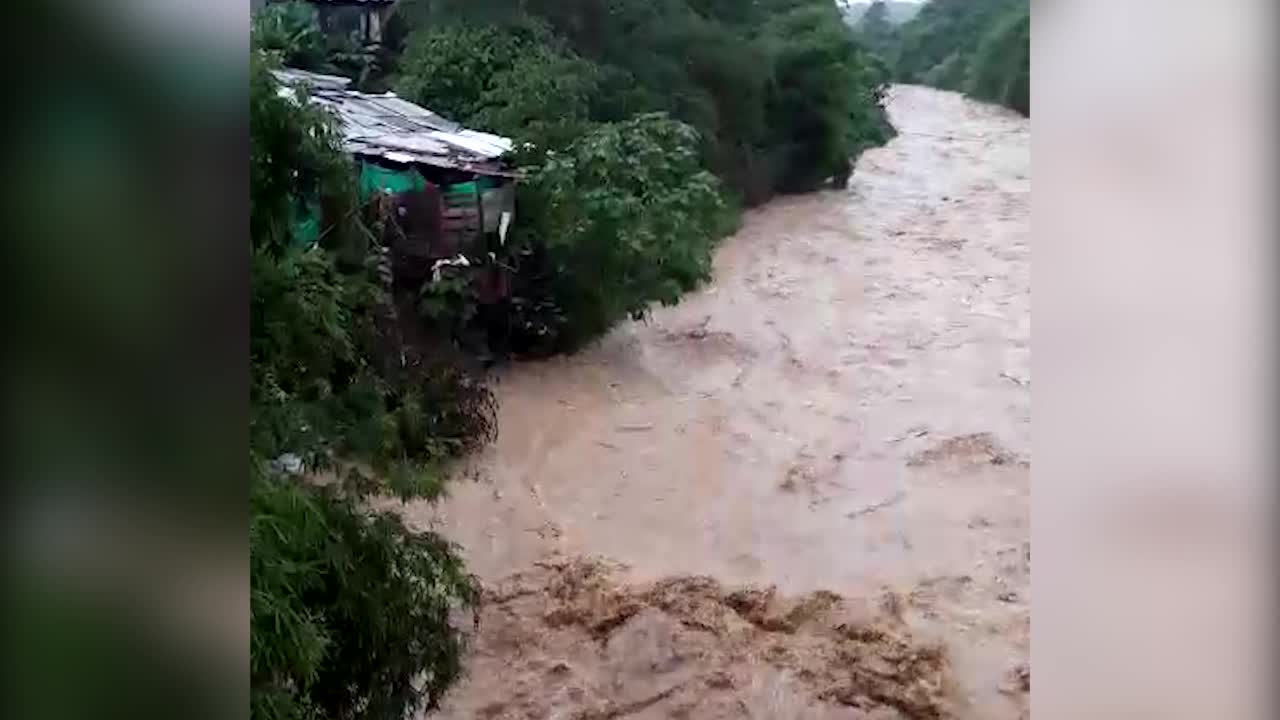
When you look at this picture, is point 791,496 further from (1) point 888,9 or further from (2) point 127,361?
(2) point 127,361

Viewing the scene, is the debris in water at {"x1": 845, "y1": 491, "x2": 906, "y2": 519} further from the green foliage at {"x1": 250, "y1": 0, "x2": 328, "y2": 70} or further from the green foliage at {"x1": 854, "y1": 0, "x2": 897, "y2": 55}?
the green foliage at {"x1": 250, "y1": 0, "x2": 328, "y2": 70}

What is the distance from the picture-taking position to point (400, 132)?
5.86 feet

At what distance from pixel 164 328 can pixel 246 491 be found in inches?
→ 7.5

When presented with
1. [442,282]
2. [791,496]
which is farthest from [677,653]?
[442,282]

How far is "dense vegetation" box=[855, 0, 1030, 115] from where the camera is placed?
5.50 feet

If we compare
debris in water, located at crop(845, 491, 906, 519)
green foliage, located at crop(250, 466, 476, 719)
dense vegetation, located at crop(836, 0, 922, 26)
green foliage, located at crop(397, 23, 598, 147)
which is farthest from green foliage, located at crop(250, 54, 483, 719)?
dense vegetation, located at crop(836, 0, 922, 26)

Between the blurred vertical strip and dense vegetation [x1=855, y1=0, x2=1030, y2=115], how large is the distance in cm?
97

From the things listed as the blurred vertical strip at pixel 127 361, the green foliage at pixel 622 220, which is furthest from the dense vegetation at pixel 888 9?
the blurred vertical strip at pixel 127 361

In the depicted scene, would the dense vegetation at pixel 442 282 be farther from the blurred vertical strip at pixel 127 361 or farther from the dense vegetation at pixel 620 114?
the blurred vertical strip at pixel 127 361

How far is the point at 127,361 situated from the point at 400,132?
25.4 inches

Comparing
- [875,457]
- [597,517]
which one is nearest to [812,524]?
[875,457]

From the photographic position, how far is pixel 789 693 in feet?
5.57

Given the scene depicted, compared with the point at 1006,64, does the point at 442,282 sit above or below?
below

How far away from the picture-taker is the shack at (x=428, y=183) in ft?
5.71
